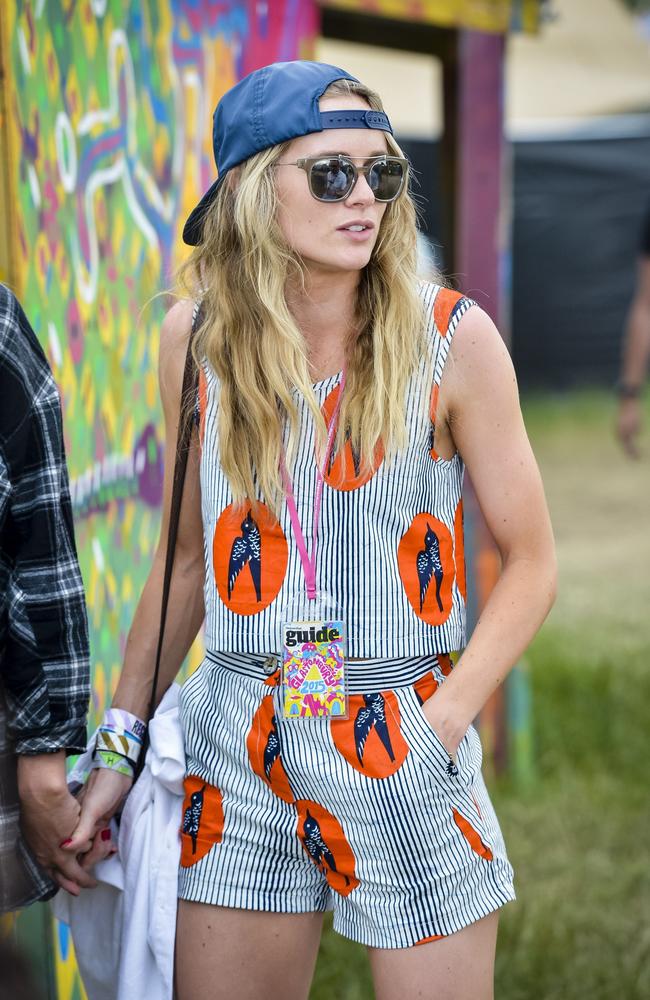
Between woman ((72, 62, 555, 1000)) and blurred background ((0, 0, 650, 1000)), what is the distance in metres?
0.31

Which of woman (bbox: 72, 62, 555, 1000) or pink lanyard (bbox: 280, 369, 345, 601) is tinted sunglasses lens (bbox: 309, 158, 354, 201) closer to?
woman (bbox: 72, 62, 555, 1000)

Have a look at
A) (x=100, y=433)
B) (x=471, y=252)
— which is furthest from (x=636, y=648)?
(x=100, y=433)

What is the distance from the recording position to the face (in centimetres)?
203

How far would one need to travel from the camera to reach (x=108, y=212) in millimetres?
3109

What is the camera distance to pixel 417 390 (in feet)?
6.64

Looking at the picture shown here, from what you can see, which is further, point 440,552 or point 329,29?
point 329,29

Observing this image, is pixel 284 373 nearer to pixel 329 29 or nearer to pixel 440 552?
pixel 440 552

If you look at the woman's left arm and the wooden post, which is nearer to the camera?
the woman's left arm

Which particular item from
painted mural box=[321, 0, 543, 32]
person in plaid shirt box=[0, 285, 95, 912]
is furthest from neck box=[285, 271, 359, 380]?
painted mural box=[321, 0, 543, 32]

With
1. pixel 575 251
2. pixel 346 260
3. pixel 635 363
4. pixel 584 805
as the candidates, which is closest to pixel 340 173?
pixel 346 260

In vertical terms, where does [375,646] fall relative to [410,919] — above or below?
above

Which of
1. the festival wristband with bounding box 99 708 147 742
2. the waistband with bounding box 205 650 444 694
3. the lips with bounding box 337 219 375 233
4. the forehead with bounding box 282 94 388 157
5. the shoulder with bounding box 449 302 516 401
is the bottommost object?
the festival wristband with bounding box 99 708 147 742

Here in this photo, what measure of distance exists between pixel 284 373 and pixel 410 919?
0.85 m

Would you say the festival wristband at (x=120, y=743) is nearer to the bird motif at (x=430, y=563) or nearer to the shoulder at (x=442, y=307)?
the bird motif at (x=430, y=563)
